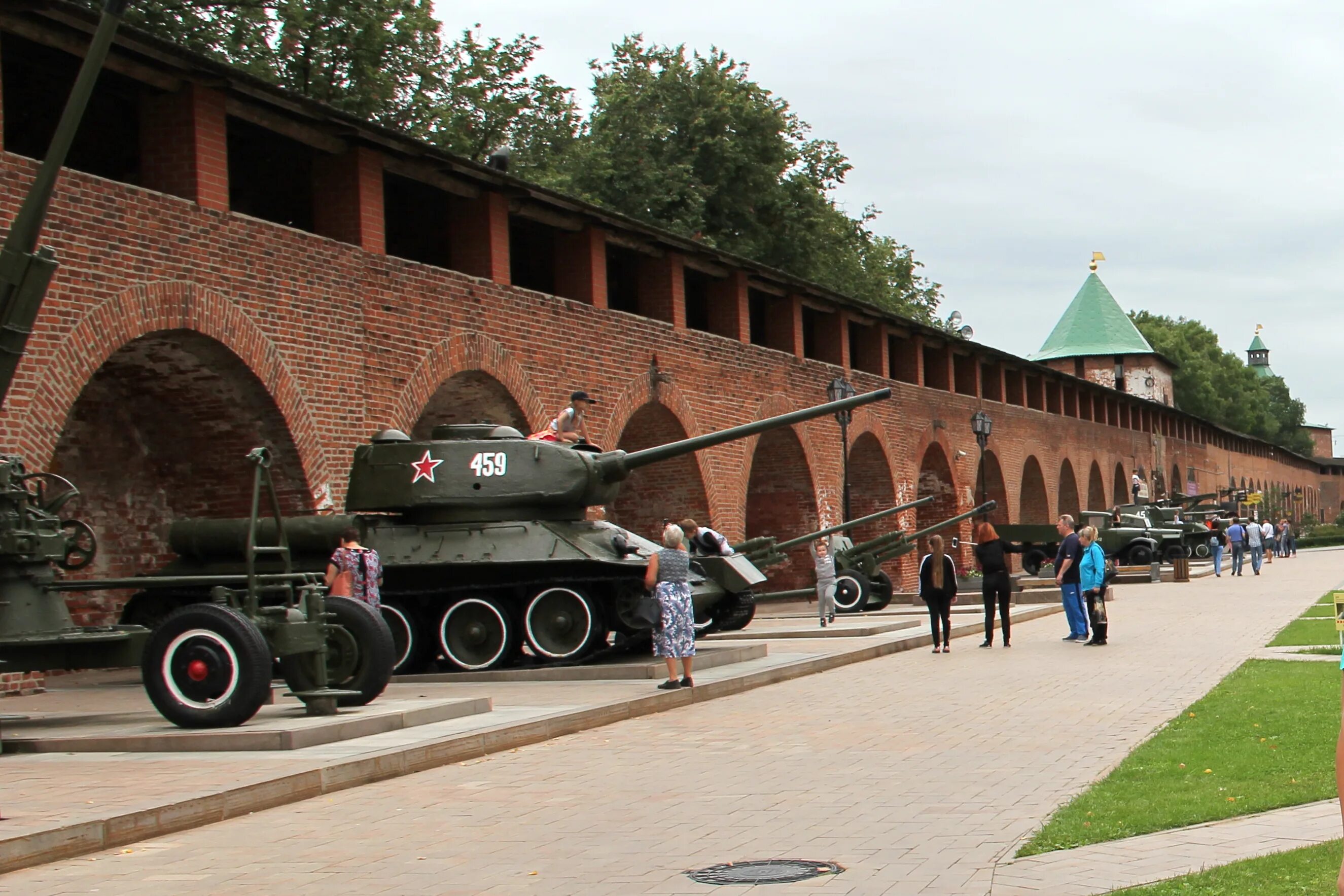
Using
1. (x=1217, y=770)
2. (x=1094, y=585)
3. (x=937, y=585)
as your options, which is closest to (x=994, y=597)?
(x=937, y=585)

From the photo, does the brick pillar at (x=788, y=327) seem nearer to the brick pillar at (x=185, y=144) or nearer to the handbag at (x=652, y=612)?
the brick pillar at (x=185, y=144)

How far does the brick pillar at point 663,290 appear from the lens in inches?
931

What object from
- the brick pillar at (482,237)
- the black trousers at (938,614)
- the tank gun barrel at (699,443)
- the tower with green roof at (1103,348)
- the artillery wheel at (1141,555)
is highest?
the tower with green roof at (1103,348)

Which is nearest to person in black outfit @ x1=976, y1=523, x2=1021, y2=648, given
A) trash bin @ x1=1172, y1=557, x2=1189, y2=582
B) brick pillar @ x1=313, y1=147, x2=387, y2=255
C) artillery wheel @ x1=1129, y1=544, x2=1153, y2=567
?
brick pillar @ x1=313, y1=147, x2=387, y2=255

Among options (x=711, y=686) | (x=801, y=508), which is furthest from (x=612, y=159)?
(x=711, y=686)

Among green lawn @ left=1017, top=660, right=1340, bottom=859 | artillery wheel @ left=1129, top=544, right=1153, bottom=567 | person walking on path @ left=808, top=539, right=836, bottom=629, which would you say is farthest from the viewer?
artillery wheel @ left=1129, top=544, right=1153, bottom=567

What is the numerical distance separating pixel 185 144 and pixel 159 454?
319 cm

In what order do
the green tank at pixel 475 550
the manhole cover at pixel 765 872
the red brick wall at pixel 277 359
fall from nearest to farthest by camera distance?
1. the manhole cover at pixel 765 872
2. the red brick wall at pixel 277 359
3. the green tank at pixel 475 550

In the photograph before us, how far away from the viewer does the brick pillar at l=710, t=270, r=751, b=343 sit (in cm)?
2598

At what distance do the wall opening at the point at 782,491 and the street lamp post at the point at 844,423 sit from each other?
26.7 inches

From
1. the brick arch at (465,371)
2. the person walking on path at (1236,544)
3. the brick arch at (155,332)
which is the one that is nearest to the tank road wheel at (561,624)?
the brick arch at (155,332)

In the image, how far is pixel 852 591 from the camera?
2483 cm

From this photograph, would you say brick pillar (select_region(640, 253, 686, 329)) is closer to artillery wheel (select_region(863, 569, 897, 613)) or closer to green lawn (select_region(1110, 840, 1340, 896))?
artillery wheel (select_region(863, 569, 897, 613))

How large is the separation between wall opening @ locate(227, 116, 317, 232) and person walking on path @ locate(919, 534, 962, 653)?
8603 mm
